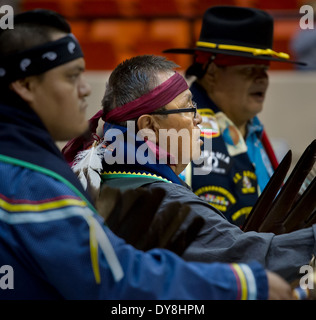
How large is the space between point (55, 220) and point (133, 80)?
3.10ft

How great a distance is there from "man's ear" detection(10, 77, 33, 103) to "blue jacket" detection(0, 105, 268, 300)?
48 millimetres

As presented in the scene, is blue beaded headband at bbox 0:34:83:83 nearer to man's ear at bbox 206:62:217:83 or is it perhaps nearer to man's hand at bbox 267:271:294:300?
man's hand at bbox 267:271:294:300

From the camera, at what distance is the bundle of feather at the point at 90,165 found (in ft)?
7.52

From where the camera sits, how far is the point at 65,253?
5.11 ft

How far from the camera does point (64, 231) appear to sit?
62.0 inches

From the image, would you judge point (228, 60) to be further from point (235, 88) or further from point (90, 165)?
point (90, 165)

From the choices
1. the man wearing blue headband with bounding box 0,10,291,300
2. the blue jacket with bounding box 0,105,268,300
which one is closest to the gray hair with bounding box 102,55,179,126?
the man wearing blue headband with bounding box 0,10,291,300

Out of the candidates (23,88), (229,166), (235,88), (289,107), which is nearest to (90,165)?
(23,88)

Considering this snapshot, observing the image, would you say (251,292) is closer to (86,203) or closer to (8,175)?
(86,203)

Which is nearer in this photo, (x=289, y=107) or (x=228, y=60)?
(x=228, y=60)

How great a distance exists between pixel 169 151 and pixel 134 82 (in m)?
0.30

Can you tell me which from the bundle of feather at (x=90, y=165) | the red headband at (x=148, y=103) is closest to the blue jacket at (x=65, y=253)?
the bundle of feather at (x=90, y=165)

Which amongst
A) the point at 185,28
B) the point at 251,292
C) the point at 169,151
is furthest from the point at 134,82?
the point at 185,28

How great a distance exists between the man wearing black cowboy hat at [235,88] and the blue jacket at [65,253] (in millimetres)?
1926
